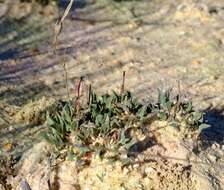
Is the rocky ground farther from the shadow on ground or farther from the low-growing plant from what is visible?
the low-growing plant

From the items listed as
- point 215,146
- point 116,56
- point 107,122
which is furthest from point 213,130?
point 116,56

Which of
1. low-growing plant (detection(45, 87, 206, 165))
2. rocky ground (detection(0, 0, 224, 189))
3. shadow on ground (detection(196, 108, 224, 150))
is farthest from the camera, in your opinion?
rocky ground (detection(0, 0, 224, 189))

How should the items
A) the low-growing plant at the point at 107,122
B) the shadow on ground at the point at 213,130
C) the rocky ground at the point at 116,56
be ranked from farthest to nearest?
the rocky ground at the point at 116,56, the shadow on ground at the point at 213,130, the low-growing plant at the point at 107,122

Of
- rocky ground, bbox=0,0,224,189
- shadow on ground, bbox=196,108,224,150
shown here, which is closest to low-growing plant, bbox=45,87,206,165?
shadow on ground, bbox=196,108,224,150

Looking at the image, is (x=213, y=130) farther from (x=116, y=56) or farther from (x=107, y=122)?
(x=116, y=56)

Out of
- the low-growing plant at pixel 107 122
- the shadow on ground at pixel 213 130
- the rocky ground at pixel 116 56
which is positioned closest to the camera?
the low-growing plant at pixel 107 122

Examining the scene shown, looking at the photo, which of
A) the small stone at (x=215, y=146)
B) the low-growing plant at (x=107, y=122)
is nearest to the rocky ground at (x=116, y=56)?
the small stone at (x=215, y=146)

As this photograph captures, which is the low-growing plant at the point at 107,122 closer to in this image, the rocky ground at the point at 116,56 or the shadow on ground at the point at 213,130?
the shadow on ground at the point at 213,130

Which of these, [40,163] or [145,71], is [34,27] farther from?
[40,163]
